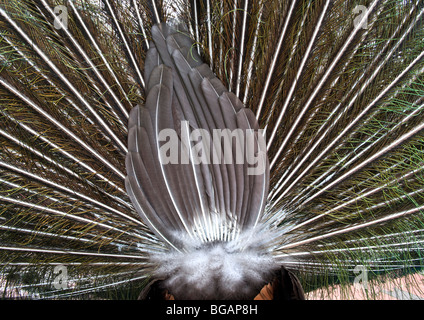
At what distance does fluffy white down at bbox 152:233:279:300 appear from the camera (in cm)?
112

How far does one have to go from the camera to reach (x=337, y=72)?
1.24m

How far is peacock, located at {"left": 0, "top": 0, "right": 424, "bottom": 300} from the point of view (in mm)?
1150

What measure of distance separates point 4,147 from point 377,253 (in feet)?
4.44

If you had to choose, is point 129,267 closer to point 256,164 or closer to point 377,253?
point 256,164

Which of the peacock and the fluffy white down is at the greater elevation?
the peacock

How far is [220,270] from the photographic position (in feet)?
3.75

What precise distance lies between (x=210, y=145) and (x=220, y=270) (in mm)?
413

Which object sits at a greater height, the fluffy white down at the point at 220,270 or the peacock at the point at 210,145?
the peacock at the point at 210,145

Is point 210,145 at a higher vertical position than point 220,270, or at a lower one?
higher

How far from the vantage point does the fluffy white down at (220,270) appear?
1.12m

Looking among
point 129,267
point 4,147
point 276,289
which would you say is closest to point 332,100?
point 276,289

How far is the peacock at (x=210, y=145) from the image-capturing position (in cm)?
115
